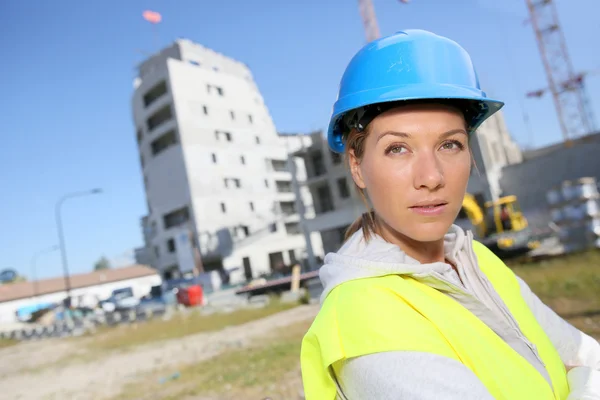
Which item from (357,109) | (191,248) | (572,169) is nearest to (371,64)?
(357,109)

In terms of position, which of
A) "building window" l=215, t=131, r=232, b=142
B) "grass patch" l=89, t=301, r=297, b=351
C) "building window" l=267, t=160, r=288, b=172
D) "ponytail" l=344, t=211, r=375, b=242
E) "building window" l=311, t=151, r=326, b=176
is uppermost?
"building window" l=215, t=131, r=232, b=142

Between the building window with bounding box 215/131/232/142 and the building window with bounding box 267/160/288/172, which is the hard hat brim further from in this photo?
the building window with bounding box 267/160/288/172

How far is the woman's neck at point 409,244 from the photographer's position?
1.32 meters

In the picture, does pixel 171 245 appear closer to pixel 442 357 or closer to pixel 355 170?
pixel 355 170

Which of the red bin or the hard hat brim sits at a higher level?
the hard hat brim

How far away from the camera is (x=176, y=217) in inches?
1681

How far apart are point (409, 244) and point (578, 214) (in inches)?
520

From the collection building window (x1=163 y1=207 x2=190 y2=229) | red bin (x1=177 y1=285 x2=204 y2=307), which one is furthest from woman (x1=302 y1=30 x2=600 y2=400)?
building window (x1=163 y1=207 x2=190 y2=229)

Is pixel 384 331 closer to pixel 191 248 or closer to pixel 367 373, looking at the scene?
pixel 367 373

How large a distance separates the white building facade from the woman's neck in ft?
119

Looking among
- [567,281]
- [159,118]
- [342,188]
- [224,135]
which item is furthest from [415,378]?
[159,118]

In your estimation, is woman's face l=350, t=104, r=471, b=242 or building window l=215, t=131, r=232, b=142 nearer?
woman's face l=350, t=104, r=471, b=242

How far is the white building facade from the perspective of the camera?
40.7m

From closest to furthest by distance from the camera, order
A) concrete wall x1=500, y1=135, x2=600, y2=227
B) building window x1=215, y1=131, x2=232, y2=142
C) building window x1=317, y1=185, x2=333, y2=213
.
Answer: concrete wall x1=500, y1=135, x2=600, y2=227
building window x1=317, y1=185, x2=333, y2=213
building window x1=215, y1=131, x2=232, y2=142
